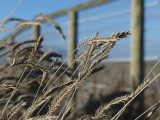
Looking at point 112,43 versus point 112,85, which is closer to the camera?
point 112,43

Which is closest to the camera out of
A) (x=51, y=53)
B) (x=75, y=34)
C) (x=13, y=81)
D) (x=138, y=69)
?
(x=51, y=53)

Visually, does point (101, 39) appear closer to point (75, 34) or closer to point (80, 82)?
point (80, 82)

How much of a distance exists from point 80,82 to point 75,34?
3.01 m

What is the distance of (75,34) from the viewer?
4.04 meters

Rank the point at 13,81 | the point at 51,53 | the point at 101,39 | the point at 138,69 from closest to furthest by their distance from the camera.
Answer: the point at 101,39 → the point at 51,53 → the point at 13,81 → the point at 138,69

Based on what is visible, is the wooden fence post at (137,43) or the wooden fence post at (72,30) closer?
the wooden fence post at (137,43)

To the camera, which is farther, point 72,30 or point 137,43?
point 72,30

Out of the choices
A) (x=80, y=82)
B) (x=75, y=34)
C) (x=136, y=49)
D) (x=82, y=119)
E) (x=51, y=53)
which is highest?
(x=75, y=34)

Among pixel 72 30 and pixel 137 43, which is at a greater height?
pixel 72 30

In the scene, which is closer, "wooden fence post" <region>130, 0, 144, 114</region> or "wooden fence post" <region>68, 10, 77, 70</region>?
"wooden fence post" <region>130, 0, 144, 114</region>

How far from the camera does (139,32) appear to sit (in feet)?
9.76

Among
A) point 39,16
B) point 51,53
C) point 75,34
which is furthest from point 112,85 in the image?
point 51,53

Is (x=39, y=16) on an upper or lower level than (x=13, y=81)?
upper

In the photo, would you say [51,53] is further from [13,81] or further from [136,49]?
[136,49]
